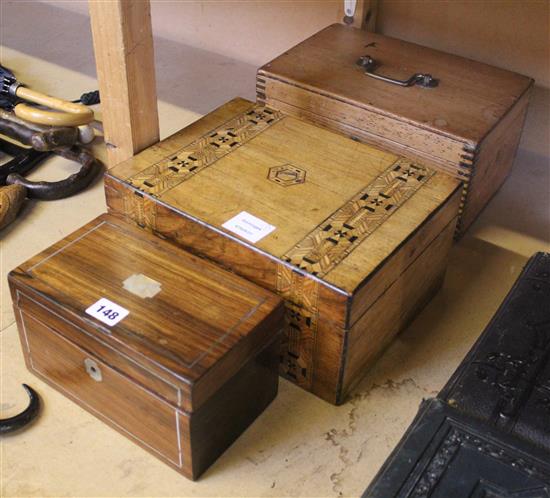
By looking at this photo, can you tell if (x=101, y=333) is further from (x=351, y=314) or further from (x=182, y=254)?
(x=351, y=314)

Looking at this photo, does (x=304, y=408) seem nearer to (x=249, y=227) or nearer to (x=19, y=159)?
(x=249, y=227)

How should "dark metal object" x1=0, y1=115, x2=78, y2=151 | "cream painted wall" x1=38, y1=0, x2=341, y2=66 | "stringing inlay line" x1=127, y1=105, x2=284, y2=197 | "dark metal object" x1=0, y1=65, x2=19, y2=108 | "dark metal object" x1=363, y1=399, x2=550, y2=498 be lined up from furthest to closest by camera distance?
1. "cream painted wall" x1=38, y1=0, x2=341, y2=66
2. "dark metal object" x1=0, y1=65, x2=19, y2=108
3. "dark metal object" x1=0, y1=115, x2=78, y2=151
4. "stringing inlay line" x1=127, y1=105, x2=284, y2=197
5. "dark metal object" x1=363, y1=399, x2=550, y2=498

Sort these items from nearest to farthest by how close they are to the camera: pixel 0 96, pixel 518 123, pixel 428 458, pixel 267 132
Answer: pixel 428 458, pixel 267 132, pixel 518 123, pixel 0 96

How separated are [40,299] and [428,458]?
1.83ft

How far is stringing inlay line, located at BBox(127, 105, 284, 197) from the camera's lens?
1286 millimetres

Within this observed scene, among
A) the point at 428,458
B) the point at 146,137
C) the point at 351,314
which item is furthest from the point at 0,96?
the point at 428,458

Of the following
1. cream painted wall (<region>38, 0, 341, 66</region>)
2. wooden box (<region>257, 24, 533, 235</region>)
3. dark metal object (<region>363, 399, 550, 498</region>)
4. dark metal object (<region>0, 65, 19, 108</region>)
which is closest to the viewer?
dark metal object (<region>363, 399, 550, 498</region>)

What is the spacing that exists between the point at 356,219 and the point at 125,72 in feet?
1.51

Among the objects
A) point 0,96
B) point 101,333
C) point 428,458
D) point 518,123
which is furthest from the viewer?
point 0,96

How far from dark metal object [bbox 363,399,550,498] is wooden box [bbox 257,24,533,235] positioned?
1.89 feet

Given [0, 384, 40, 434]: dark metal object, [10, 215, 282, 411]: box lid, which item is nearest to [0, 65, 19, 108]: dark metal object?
[10, 215, 282, 411]: box lid

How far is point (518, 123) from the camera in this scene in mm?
1617

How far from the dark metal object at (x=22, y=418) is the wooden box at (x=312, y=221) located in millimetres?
314

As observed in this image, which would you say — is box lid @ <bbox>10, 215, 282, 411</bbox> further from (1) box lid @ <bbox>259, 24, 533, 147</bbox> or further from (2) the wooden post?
(1) box lid @ <bbox>259, 24, 533, 147</bbox>
